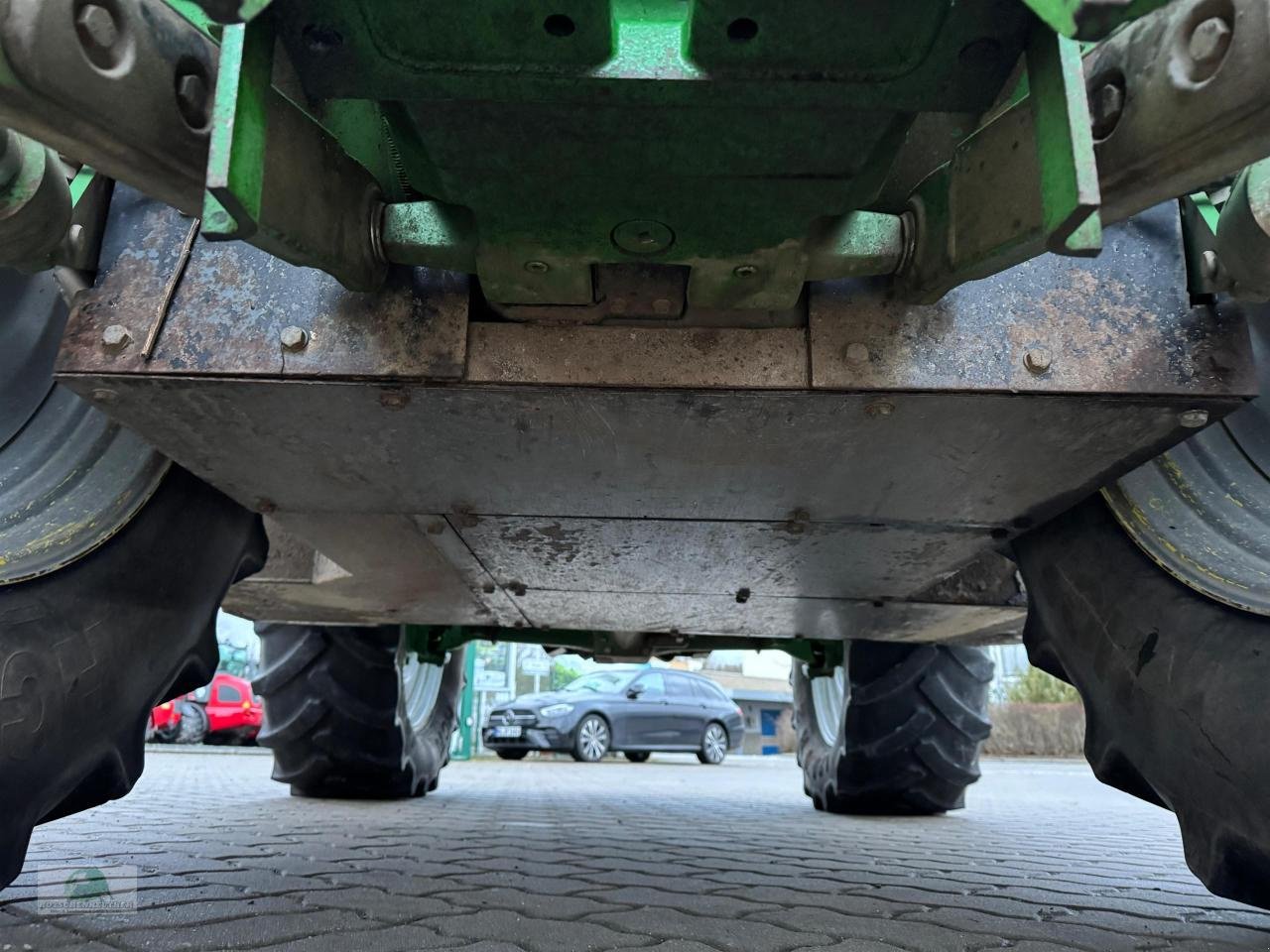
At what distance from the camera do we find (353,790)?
12.7 ft

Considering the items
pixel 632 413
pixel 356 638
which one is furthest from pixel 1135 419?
pixel 356 638

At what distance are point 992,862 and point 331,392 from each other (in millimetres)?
2301

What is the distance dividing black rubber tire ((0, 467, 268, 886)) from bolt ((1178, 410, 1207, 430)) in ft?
5.14

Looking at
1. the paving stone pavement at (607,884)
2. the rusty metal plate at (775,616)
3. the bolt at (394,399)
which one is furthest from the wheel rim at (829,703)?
the bolt at (394,399)

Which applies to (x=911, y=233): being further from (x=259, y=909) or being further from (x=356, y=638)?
(x=356, y=638)

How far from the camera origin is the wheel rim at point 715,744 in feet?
47.2

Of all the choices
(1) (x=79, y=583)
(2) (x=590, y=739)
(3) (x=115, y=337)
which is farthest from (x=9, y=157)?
(2) (x=590, y=739)

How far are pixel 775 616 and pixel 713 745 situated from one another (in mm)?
12409

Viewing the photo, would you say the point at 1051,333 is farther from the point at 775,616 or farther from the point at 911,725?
the point at 911,725

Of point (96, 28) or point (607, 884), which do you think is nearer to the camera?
point (96, 28)

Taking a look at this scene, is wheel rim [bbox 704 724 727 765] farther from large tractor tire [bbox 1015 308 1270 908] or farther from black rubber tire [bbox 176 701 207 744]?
large tractor tire [bbox 1015 308 1270 908]

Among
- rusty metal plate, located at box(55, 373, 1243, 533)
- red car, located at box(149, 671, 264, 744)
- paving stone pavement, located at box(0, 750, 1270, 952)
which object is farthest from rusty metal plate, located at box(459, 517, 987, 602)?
red car, located at box(149, 671, 264, 744)

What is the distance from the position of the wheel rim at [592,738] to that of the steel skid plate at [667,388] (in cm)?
1196

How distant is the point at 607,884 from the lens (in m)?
2.06
